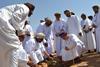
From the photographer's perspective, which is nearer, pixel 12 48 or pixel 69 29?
pixel 12 48

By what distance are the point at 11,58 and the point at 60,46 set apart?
6.43 metres

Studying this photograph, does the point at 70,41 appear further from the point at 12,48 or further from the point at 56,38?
the point at 12,48

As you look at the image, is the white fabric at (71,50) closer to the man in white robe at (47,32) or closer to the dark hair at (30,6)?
the man in white robe at (47,32)

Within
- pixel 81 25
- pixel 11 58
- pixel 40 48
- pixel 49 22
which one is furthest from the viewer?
pixel 81 25

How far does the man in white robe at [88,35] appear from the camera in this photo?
14.9 m

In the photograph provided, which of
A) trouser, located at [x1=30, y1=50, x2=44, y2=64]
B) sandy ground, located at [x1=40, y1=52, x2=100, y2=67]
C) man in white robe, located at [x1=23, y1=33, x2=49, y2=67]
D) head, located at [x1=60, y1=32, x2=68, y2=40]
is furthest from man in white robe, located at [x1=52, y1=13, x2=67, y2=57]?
trouser, located at [x1=30, y1=50, x2=44, y2=64]

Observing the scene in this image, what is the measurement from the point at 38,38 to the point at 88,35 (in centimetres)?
504

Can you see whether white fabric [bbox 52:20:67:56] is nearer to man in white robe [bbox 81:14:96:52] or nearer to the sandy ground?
the sandy ground

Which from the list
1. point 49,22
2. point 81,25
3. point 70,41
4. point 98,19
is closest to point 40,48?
point 70,41

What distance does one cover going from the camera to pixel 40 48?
Result: 10938mm

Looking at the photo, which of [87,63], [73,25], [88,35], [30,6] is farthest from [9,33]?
[88,35]

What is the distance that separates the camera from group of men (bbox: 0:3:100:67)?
22.8ft

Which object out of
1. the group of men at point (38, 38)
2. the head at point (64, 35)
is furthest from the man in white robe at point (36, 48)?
the head at point (64, 35)

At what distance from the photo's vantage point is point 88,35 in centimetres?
1523
